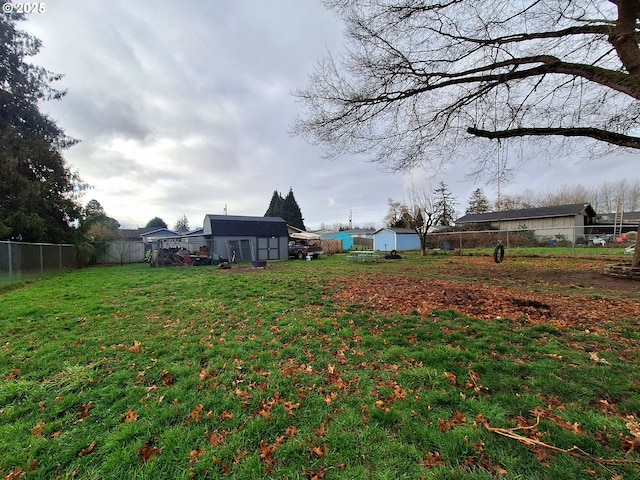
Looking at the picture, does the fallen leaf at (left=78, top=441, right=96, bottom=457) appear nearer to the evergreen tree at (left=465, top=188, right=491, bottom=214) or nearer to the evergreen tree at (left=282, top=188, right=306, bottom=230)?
the evergreen tree at (left=282, top=188, right=306, bottom=230)

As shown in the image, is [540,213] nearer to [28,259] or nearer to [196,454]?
[196,454]

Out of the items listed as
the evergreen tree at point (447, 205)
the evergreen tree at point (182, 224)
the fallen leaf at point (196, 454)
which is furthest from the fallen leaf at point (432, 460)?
the evergreen tree at point (182, 224)

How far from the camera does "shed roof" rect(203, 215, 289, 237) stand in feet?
64.2

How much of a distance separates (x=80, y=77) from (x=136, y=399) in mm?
10482

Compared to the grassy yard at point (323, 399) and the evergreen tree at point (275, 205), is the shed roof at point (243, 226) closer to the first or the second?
the grassy yard at point (323, 399)

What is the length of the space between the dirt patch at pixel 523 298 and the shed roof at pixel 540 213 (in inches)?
908

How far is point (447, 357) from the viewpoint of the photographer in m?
3.33

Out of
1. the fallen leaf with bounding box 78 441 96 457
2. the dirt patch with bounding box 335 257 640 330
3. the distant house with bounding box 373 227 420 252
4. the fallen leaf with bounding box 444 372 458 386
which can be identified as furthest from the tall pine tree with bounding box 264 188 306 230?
the fallen leaf with bounding box 78 441 96 457

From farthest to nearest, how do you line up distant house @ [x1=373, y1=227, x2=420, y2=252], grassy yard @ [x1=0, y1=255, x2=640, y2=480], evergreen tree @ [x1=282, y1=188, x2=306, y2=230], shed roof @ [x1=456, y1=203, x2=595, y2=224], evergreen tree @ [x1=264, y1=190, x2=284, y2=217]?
evergreen tree @ [x1=264, y1=190, x2=284, y2=217] → evergreen tree @ [x1=282, y1=188, x2=306, y2=230] → distant house @ [x1=373, y1=227, x2=420, y2=252] → shed roof @ [x1=456, y1=203, x2=595, y2=224] → grassy yard @ [x1=0, y1=255, x2=640, y2=480]

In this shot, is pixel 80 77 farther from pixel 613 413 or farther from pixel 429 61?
pixel 613 413

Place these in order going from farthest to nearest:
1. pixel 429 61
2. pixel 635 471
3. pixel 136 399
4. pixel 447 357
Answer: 1. pixel 429 61
2. pixel 447 357
3. pixel 136 399
4. pixel 635 471

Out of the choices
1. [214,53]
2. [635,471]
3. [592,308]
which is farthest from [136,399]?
[214,53]

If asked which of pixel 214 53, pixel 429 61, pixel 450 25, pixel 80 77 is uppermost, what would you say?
pixel 214 53

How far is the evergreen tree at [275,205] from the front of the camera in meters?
48.5
